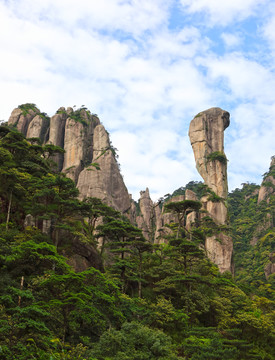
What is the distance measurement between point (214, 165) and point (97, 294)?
4417 cm

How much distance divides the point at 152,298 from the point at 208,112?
140 feet

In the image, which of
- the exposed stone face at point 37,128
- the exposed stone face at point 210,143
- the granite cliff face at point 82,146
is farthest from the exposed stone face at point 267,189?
the exposed stone face at point 37,128

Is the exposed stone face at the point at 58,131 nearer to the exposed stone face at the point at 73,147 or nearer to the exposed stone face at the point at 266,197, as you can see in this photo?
the exposed stone face at the point at 73,147

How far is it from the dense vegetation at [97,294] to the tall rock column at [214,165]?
10316mm

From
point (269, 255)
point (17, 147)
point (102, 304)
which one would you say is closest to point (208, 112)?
point (269, 255)

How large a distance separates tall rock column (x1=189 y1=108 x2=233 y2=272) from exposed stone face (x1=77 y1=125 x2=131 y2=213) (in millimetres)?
13627

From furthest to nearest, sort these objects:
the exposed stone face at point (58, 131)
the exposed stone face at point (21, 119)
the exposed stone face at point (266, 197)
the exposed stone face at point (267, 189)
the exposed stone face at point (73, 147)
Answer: the exposed stone face at point (267, 189)
the exposed stone face at point (266, 197)
the exposed stone face at point (21, 119)
the exposed stone face at point (58, 131)
the exposed stone face at point (73, 147)

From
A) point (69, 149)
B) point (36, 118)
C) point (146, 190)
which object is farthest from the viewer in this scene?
point (146, 190)

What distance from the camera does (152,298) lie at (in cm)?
2414

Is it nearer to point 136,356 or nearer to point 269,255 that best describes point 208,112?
point 269,255

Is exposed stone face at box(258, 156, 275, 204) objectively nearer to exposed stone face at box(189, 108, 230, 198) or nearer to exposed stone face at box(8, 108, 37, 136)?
exposed stone face at box(189, 108, 230, 198)

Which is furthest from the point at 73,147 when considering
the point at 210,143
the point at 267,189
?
the point at 267,189

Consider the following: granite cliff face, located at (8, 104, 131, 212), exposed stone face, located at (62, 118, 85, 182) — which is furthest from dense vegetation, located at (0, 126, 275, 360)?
exposed stone face, located at (62, 118, 85, 182)

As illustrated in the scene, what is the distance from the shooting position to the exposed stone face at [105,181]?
146 ft
